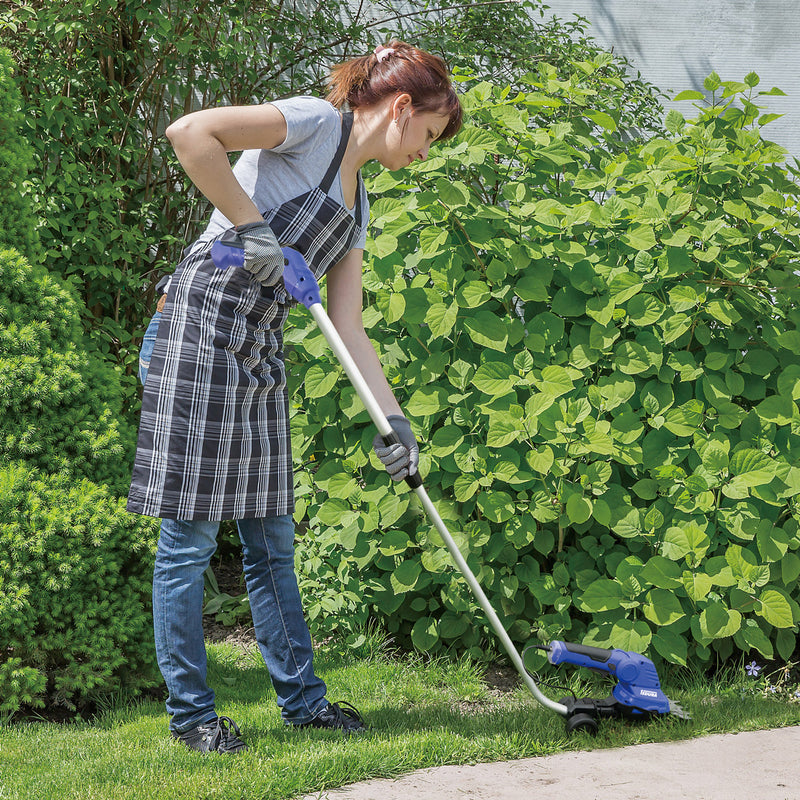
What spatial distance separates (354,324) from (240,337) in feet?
1.40

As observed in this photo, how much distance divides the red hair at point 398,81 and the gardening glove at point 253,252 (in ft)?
1.64

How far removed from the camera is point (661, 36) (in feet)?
17.3

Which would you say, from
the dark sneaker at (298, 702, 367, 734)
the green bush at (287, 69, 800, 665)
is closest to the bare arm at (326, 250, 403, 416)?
the green bush at (287, 69, 800, 665)

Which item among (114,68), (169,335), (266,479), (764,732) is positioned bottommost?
(764,732)

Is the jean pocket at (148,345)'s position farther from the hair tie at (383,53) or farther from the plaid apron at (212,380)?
the hair tie at (383,53)

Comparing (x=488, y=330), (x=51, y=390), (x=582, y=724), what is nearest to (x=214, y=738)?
(x=582, y=724)

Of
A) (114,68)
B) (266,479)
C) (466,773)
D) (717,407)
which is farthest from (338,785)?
(114,68)

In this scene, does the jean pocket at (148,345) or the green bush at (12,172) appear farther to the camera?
the green bush at (12,172)

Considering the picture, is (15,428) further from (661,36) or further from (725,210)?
(661,36)

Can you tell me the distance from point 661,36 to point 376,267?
3235mm

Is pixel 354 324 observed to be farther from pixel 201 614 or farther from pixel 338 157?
pixel 201 614

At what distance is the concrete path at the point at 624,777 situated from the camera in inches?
88.8

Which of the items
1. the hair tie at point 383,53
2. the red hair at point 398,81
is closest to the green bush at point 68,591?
the red hair at point 398,81

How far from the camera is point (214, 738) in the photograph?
2.37 m
